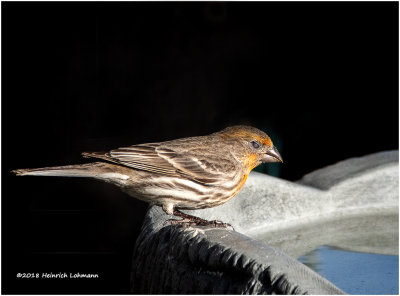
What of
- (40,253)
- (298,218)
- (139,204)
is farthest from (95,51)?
(298,218)

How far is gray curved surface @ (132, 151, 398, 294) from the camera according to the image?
2268 millimetres

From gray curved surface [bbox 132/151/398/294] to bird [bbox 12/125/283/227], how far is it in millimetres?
143

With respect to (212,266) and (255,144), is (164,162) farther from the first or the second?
(212,266)

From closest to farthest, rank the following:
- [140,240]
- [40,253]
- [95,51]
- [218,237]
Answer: [218,237]
[140,240]
[40,253]
[95,51]

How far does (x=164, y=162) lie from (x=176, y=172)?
8 cm

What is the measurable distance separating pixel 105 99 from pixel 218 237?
4.65m

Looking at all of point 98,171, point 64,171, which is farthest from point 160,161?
point 64,171

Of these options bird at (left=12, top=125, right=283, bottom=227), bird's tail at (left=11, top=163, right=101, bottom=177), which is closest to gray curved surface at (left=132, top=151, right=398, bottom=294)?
bird at (left=12, top=125, right=283, bottom=227)

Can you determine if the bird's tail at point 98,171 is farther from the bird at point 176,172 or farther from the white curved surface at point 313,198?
the white curved surface at point 313,198

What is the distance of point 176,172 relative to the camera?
3316mm

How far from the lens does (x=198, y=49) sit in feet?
23.0

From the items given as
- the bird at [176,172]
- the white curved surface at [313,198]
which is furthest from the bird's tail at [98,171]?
the white curved surface at [313,198]

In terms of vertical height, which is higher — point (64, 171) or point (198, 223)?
point (64, 171)

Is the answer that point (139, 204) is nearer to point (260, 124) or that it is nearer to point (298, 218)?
point (260, 124)
